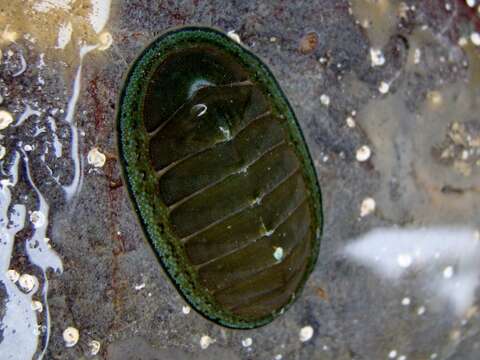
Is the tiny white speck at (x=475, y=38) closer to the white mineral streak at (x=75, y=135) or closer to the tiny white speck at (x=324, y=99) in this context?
the tiny white speck at (x=324, y=99)

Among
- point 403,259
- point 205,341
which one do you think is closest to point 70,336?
point 205,341

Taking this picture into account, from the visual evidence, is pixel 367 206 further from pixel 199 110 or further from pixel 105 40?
pixel 105 40

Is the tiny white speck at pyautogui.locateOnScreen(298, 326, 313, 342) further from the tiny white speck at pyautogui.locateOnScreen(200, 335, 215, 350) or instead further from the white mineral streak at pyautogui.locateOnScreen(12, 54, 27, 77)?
the white mineral streak at pyautogui.locateOnScreen(12, 54, 27, 77)

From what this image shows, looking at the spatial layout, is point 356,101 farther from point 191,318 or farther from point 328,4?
point 191,318

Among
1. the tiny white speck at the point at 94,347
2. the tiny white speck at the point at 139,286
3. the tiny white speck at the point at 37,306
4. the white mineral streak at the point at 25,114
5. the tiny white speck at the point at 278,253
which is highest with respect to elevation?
the white mineral streak at the point at 25,114

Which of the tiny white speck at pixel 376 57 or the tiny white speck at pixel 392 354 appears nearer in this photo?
the tiny white speck at pixel 376 57

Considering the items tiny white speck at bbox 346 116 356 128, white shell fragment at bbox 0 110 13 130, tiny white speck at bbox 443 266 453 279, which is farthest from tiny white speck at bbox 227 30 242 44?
tiny white speck at bbox 443 266 453 279

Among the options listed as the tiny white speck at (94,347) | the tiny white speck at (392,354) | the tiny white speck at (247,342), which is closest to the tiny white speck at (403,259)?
the tiny white speck at (392,354)
